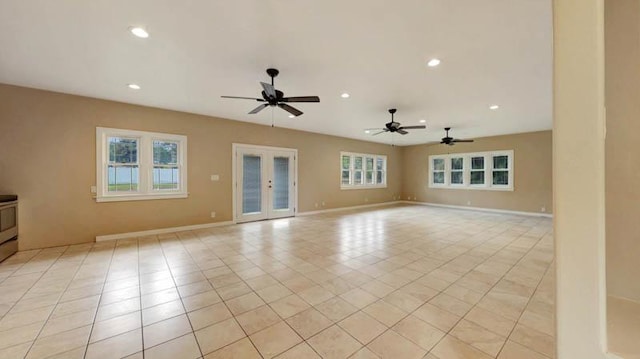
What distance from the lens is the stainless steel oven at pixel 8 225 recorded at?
3.60 metres

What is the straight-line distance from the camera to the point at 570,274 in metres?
0.71

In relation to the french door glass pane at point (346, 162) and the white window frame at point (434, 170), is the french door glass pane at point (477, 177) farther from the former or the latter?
the french door glass pane at point (346, 162)

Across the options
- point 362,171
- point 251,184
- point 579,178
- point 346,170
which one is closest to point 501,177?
point 362,171

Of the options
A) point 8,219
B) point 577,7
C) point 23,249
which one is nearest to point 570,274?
point 577,7

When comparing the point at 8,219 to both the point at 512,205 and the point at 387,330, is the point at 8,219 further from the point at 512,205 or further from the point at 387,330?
the point at 512,205

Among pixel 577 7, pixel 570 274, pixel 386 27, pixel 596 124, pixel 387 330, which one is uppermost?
pixel 386 27

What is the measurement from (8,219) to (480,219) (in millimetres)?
10093

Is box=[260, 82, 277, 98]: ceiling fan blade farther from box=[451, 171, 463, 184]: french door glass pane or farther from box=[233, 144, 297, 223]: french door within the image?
box=[451, 171, 463, 184]: french door glass pane

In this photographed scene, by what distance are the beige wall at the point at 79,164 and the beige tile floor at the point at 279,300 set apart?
556 mm

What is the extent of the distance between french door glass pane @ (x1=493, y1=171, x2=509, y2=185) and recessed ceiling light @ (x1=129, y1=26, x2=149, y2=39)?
10211mm

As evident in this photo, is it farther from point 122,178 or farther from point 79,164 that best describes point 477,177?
point 79,164

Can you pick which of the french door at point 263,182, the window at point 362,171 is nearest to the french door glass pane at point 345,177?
the window at point 362,171

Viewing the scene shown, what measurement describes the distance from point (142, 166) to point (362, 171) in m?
7.22

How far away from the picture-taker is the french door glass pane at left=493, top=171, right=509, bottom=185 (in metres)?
8.47
